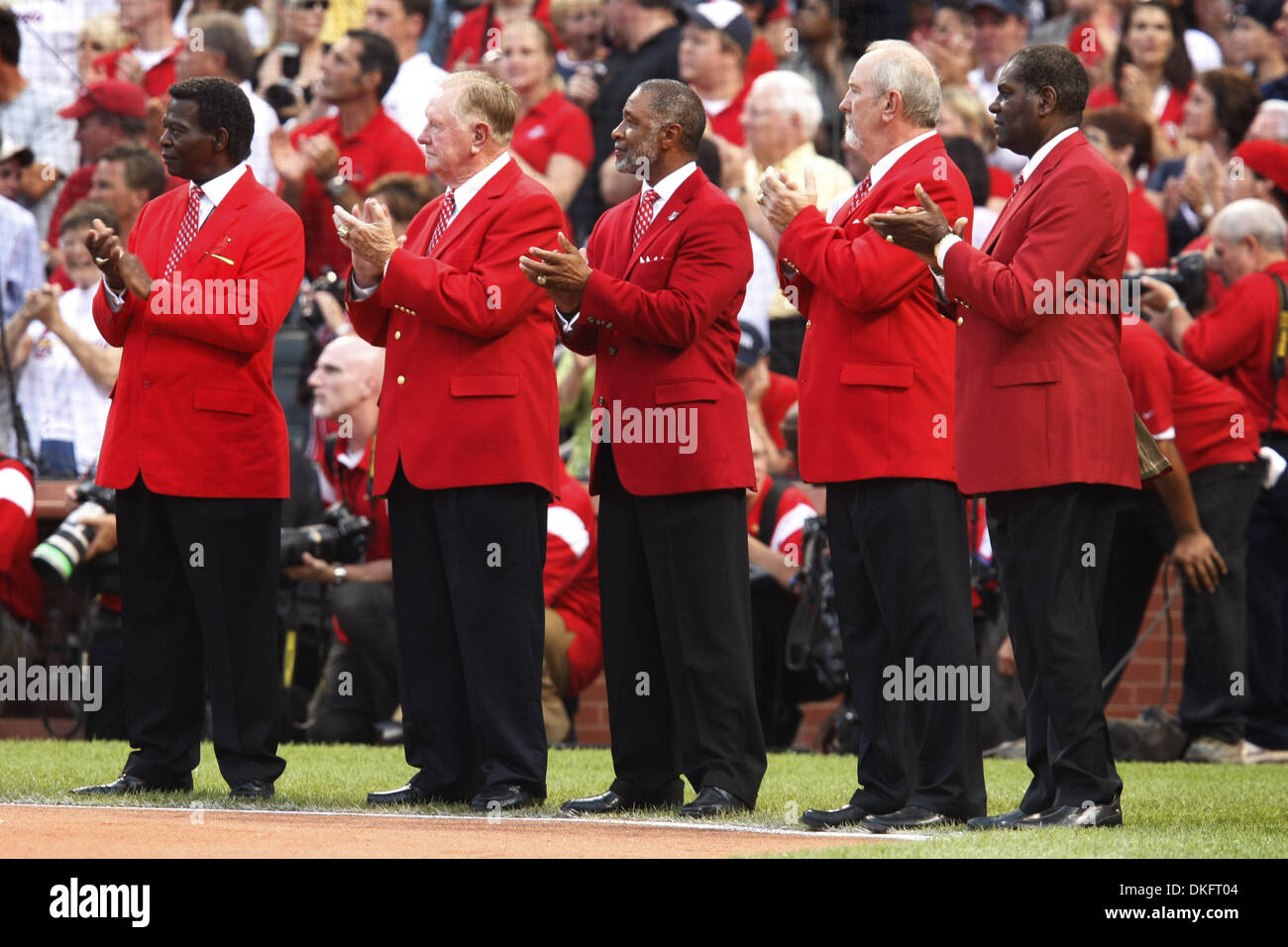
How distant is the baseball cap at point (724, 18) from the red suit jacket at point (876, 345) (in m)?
6.31

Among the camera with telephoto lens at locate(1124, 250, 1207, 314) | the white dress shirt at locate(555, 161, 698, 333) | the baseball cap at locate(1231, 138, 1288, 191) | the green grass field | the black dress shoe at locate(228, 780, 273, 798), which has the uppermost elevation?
the baseball cap at locate(1231, 138, 1288, 191)

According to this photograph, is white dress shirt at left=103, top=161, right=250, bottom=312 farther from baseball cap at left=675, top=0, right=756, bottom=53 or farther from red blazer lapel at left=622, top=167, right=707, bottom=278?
baseball cap at left=675, top=0, right=756, bottom=53

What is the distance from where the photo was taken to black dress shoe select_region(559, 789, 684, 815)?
6.26 m

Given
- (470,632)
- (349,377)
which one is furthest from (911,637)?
(349,377)

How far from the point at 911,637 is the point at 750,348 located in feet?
13.9

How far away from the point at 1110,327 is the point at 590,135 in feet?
21.5

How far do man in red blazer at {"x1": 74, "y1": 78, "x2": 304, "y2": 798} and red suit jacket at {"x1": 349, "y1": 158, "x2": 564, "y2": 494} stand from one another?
16.2 inches

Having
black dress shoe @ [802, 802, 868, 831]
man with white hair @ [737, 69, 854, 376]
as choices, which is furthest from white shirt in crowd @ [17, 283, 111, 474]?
black dress shoe @ [802, 802, 868, 831]

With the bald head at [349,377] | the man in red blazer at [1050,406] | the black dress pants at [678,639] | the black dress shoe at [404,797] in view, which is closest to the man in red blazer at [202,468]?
the black dress shoe at [404,797]

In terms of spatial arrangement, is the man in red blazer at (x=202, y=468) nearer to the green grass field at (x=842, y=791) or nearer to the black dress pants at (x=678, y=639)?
the green grass field at (x=842, y=791)

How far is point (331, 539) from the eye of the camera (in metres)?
9.58

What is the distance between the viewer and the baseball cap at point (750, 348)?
10078 mm

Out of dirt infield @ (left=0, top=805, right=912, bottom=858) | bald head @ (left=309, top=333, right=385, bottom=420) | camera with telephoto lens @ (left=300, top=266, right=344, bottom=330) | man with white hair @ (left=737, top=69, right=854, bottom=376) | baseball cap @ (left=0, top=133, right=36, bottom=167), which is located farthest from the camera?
baseball cap @ (left=0, top=133, right=36, bottom=167)
